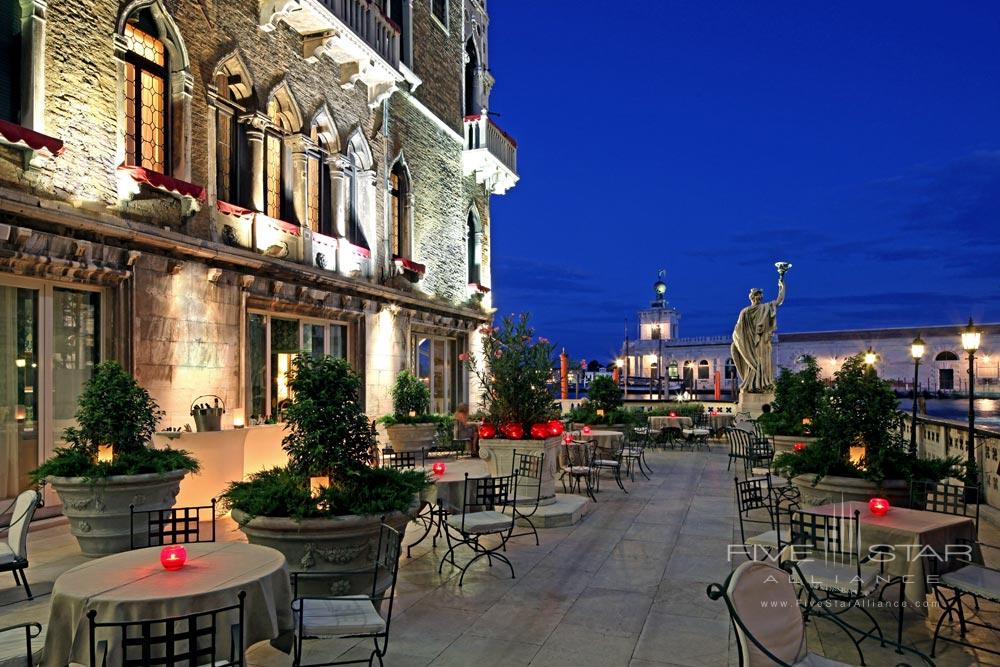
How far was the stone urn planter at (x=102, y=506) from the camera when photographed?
6387 millimetres

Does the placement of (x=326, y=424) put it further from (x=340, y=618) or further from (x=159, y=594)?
(x=159, y=594)

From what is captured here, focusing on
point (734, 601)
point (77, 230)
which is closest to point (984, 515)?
point (734, 601)

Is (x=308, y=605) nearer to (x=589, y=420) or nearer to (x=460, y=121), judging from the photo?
(x=589, y=420)

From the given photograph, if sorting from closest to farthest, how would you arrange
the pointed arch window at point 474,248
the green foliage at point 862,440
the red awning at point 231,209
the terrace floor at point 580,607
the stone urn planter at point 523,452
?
1. the terrace floor at point 580,607
2. the green foliage at point 862,440
3. the stone urn planter at point 523,452
4. the red awning at point 231,209
5. the pointed arch window at point 474,248

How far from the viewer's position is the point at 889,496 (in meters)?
6.10

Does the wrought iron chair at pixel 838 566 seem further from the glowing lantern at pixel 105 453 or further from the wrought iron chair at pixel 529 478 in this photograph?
the glowing lantern at pixel 105 453

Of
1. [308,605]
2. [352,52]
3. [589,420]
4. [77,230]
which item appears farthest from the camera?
[589,420]

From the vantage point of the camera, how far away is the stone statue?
17312 mm

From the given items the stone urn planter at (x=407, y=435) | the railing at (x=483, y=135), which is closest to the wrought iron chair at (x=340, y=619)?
the stone urn planter at (x=407, y=435)

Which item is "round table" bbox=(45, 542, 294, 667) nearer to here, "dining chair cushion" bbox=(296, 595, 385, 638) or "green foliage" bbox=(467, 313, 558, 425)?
"dining chair cushion" bbox=(296, 595, 385, 638)

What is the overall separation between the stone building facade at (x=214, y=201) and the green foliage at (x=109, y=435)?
6.19 ft

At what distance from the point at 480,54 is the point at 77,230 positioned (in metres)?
16.2

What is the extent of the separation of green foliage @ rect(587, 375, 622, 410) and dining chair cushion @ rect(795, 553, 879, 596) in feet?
36.4

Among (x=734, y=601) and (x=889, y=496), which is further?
(x=889, y=496)
